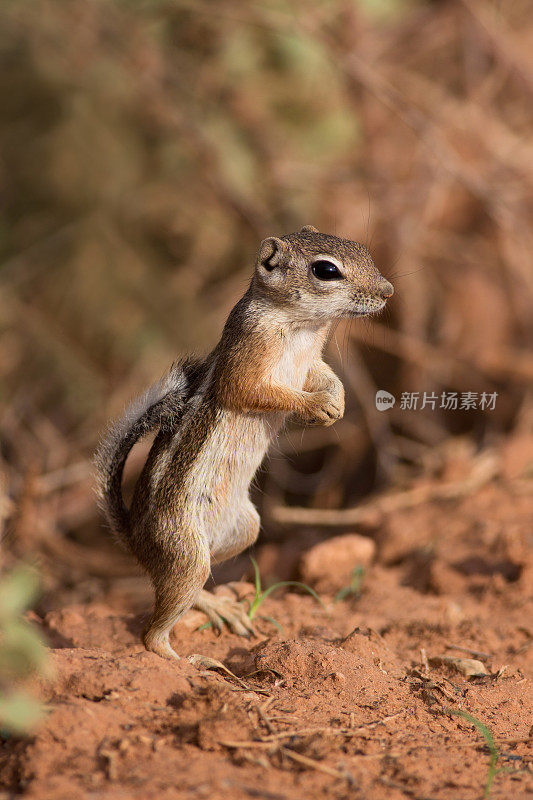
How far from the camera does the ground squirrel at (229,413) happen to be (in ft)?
9.63

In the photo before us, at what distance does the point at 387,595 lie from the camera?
396 cm

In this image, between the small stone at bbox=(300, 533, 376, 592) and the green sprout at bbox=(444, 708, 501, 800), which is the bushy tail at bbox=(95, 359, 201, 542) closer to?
the small stone at bbox=(300, 533, 376, 592)

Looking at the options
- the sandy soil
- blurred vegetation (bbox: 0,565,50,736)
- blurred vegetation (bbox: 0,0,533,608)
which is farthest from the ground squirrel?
blurred vegetation (bbox: 0,0,533,608)

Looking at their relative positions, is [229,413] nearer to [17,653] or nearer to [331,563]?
[17,653]

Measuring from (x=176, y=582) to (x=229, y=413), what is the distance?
68cm

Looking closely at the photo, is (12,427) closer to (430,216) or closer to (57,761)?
(430,216)

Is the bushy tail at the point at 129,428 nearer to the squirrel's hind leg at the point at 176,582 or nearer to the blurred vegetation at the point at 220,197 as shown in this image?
the squirrel's hind leg at the point at 176,582

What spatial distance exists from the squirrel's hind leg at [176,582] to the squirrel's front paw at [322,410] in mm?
642

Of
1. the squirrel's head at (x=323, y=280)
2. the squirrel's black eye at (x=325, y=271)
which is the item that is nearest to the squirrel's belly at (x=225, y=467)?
the squirrel's head at (x=323, y=280)

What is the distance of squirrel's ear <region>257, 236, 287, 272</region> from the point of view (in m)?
3.11

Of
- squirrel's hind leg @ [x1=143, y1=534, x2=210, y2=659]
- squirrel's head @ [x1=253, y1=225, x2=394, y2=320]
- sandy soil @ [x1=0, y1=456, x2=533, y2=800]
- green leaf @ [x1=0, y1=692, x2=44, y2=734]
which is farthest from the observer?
squirrel's head @ [x1=253, y1=225, x2=394, y2=320]

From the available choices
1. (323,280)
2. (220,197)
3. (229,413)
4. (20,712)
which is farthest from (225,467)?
(220,197)

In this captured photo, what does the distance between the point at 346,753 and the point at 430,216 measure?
5856 millimetres

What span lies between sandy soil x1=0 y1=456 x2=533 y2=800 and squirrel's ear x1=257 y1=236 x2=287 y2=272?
149 cm
